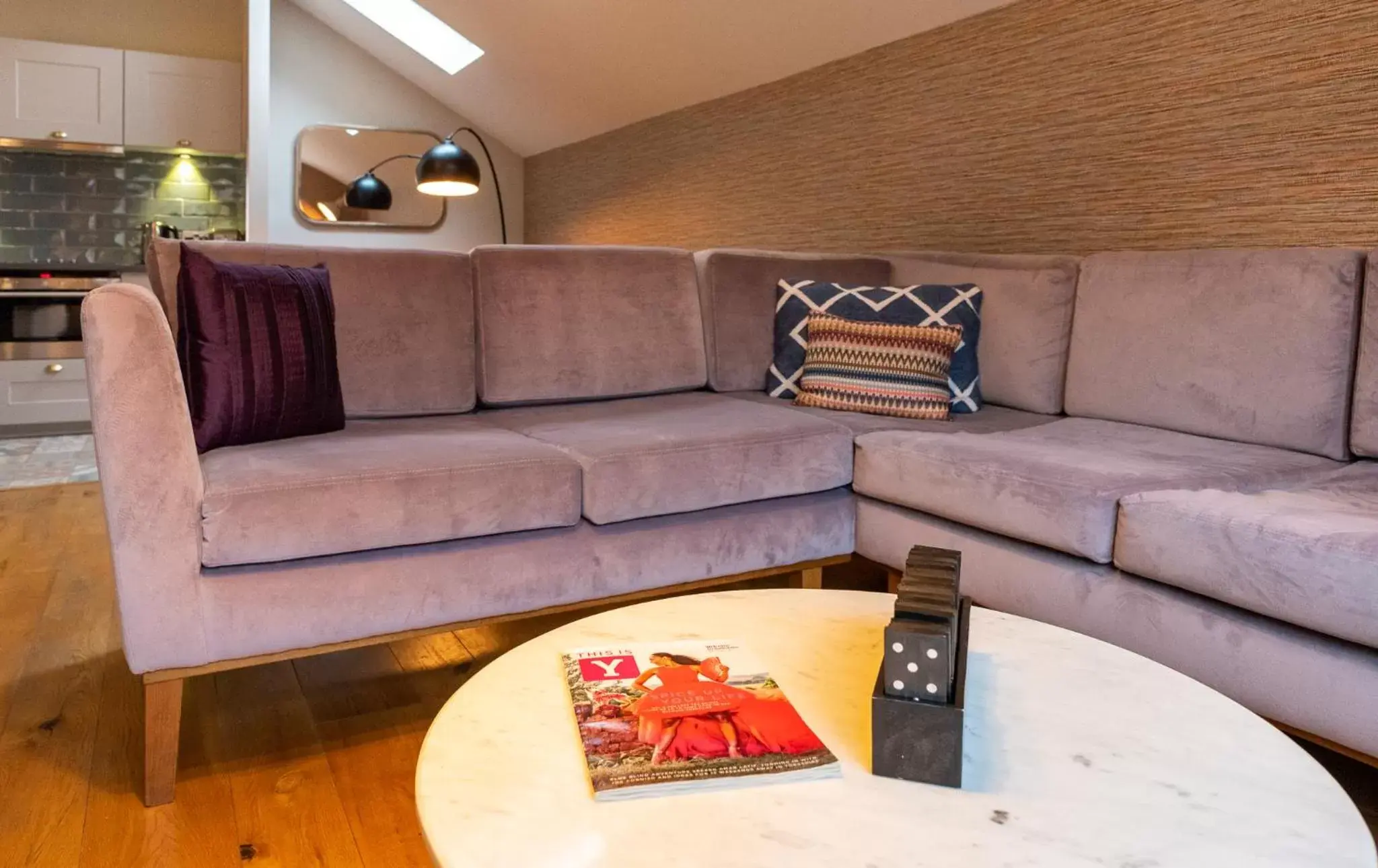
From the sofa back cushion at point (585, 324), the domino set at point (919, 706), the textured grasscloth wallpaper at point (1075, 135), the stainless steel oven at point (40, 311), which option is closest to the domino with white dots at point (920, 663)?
the domino set at point (919, 706)

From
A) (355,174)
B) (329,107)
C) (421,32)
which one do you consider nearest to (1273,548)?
(421,32)

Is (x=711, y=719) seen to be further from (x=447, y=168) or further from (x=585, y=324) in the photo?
(x=447, y=168)

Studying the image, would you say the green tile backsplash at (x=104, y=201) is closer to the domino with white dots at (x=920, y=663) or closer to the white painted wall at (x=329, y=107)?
the white painted wall at (x=329, y=107)

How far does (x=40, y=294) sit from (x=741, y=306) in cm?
352

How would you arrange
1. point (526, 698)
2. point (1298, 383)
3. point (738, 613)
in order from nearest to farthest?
point (526, 698), point (738, 613), point (1298, 383)

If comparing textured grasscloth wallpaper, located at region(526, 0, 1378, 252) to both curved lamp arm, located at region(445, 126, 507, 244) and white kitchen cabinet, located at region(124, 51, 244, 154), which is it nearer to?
curved lamp arm, located at region(445, 126, 507, 244)

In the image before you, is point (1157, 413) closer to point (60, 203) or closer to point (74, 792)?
point (74, 792)

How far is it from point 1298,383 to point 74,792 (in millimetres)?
2421

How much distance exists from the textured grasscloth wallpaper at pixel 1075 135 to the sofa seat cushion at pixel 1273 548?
0.94 meters

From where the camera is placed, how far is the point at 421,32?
5.64 m

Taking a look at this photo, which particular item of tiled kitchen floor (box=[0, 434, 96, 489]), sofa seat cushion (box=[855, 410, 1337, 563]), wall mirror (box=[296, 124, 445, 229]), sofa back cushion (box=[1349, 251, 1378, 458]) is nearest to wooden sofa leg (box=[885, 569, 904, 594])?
sofa seat cushion (box=[855, 410, 1337, 563])

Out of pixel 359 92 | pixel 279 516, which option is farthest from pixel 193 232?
pixel 279 516

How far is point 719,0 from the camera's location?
3658mm

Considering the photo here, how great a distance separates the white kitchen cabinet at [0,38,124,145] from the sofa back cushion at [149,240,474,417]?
3393mm
